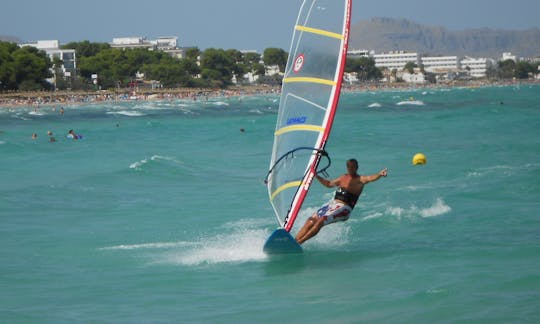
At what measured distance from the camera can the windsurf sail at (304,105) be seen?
11.3 m

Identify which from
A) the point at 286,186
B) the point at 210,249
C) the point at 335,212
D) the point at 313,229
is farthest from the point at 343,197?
the point at 210,249

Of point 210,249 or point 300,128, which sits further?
point 210,249

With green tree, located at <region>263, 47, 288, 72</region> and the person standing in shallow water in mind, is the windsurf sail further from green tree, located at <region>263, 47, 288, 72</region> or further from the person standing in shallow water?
green tree, located at <region>263, 47, 288, 72</region>

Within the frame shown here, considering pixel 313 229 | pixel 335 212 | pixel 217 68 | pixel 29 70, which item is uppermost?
pixel 335 212

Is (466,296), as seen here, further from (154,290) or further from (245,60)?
(245,60)

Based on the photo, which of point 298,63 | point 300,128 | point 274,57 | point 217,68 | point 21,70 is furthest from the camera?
point 274,57

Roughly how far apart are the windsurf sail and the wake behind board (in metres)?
0.10

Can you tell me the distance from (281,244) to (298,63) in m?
2.28

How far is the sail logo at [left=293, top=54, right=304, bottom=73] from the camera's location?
37.9 feet

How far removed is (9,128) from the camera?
57312mm

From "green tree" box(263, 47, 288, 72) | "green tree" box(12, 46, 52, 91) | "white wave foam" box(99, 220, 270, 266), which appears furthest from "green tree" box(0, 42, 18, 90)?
"white wave foam" box(99, 220, 270, 266)

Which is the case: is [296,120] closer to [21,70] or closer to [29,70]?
[21,70]

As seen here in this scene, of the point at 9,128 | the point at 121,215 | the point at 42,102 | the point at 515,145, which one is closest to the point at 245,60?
the point at 42,102

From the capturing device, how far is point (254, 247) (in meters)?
12.8
